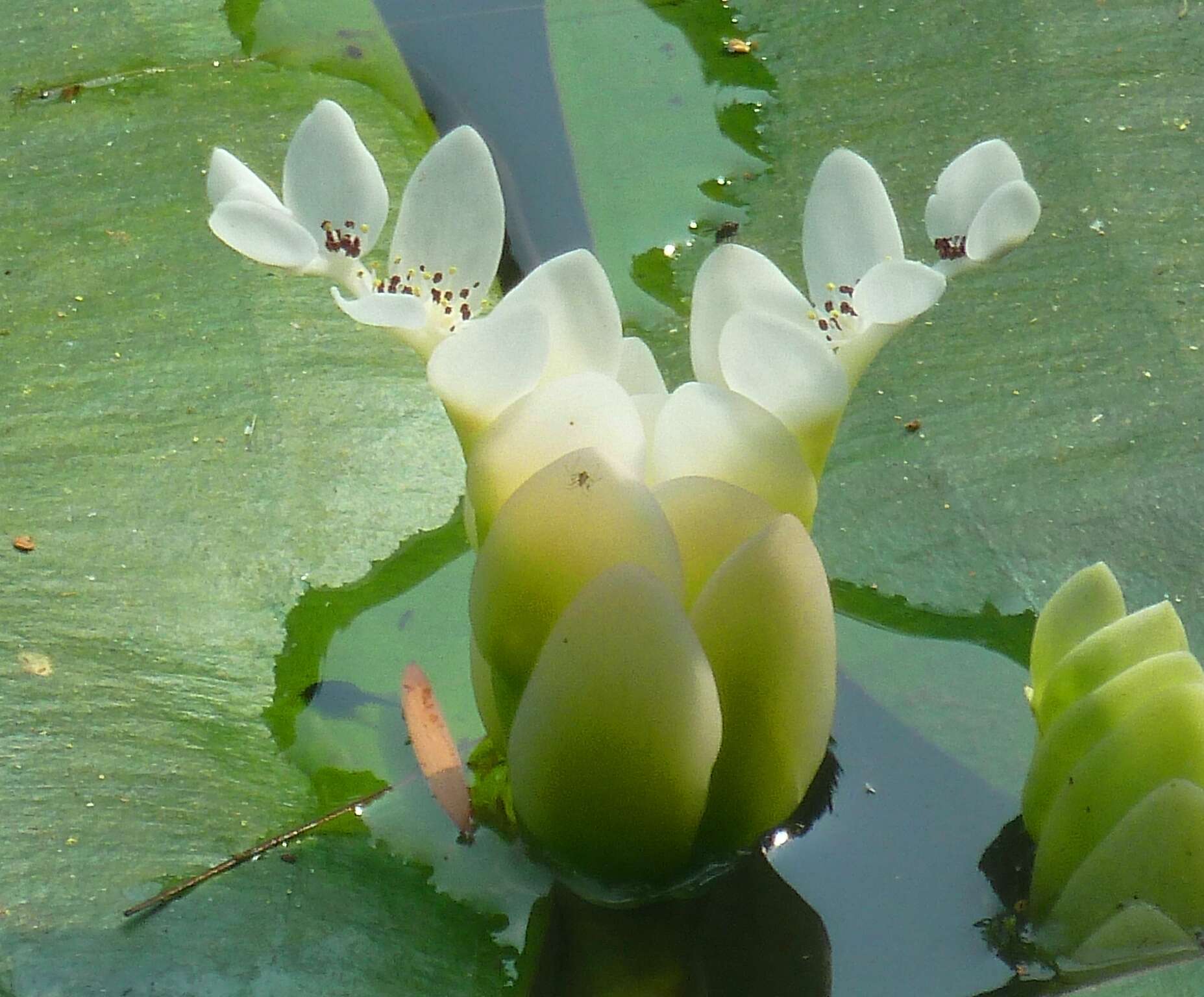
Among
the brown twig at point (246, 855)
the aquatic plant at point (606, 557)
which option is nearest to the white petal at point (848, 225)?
the aquatic plant at point (606, 557)

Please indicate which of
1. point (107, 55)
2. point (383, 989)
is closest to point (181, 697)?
point (383, 989)

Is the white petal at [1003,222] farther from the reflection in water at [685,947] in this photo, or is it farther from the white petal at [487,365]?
the reflection in water at [685,947]

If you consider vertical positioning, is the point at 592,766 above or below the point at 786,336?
below

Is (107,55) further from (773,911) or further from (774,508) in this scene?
(773,911)

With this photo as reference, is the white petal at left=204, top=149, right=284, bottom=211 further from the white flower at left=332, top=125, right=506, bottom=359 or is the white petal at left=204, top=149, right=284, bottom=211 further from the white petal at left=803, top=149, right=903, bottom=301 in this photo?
the white petal at left=803, top=149, right=903, bottom=301

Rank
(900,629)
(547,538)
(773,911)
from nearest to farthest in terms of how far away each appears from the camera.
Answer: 1. (547,538)
2. (773,911)
3. (900,629)

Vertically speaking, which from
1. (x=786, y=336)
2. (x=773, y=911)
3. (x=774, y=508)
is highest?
(x=786, y=336)

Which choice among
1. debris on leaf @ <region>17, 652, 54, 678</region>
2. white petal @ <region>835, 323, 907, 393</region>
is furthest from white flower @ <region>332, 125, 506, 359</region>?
debris on leaf @ <region>17, 652, 54, 678</region>
